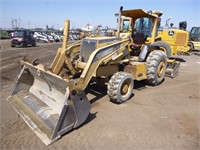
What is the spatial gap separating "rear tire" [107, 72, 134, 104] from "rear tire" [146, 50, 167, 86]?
1203mm

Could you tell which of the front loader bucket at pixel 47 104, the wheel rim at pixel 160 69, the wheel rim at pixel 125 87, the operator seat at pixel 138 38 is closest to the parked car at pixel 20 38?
the operator seat at pixel 138 38

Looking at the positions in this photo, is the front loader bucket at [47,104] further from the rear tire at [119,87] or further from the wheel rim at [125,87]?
the wheel rim at [125,87]

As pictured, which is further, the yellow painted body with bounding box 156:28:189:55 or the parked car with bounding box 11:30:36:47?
the parked car with bounding box 11:30:36:47

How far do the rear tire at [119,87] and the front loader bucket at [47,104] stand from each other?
3.53 feet

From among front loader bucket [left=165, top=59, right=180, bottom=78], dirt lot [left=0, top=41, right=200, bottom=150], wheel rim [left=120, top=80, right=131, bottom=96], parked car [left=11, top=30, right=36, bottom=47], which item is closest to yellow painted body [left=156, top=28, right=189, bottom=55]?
front loader bucket [left=165, top=59, right=180, bottom=78]

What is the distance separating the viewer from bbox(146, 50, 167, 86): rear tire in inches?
233

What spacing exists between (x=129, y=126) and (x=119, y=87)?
106 centimetres

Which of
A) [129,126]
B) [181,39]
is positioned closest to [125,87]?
[129,126]

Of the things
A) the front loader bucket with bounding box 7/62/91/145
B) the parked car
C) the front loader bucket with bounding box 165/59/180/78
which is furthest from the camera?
the parked car

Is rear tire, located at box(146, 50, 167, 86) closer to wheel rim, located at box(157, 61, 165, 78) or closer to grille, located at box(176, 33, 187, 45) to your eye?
wheel rim, located at box(157, 61, 165, 78)

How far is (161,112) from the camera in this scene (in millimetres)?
4539

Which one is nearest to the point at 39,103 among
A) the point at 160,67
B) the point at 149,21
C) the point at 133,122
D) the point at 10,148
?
the point at 10,148

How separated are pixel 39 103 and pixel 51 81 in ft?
1.90

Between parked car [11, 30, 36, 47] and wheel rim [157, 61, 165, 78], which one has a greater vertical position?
parked car [11, 30, 36, 47]
